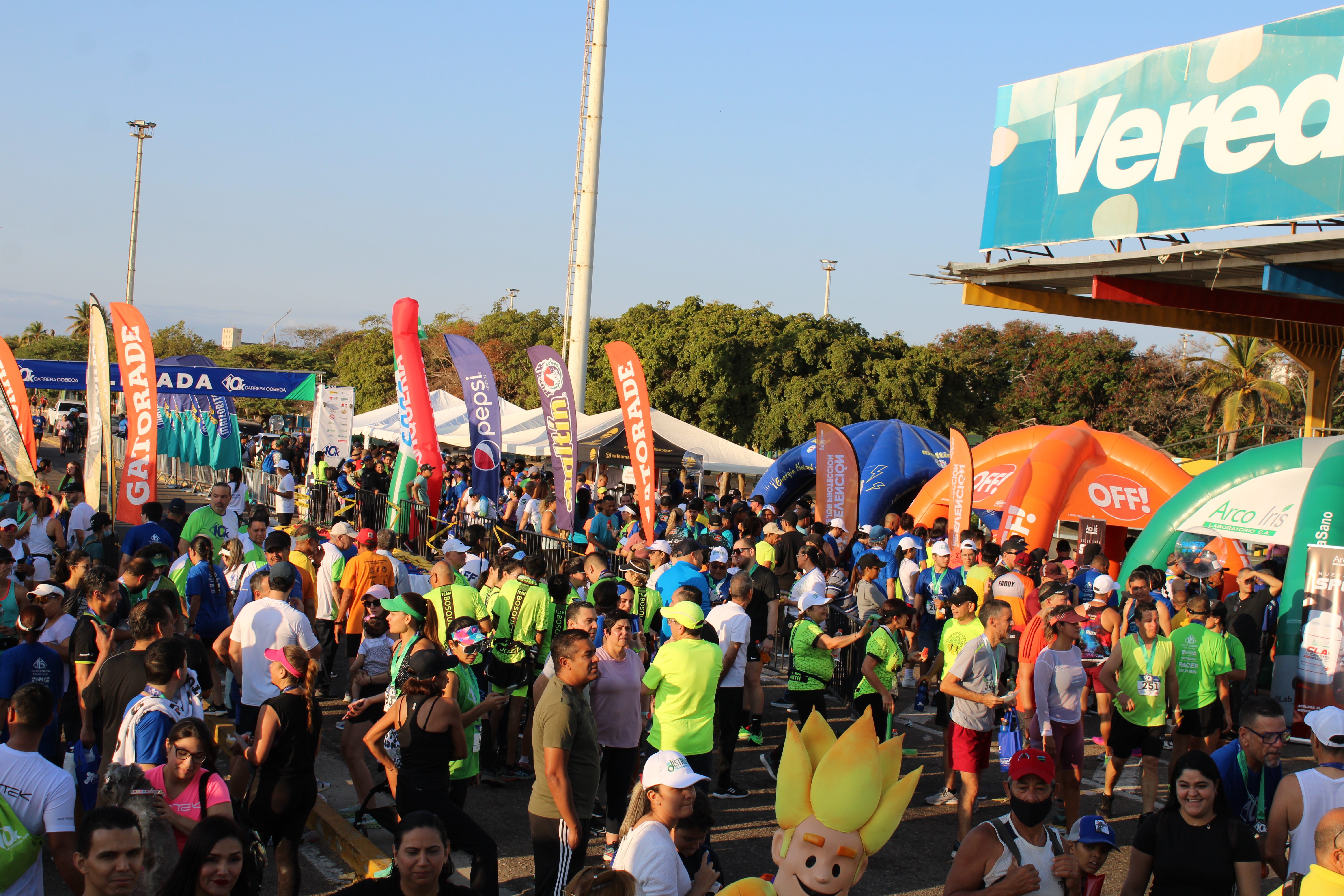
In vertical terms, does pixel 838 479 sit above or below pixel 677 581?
above

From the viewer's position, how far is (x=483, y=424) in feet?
53.3

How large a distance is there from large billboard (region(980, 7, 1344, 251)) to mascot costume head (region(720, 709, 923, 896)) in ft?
49.4

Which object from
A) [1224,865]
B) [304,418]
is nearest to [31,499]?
[1224,865]

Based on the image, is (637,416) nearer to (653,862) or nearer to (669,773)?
(669,773)

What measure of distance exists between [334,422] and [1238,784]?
1744 centimetres

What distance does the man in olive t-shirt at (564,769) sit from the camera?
15.6 ft

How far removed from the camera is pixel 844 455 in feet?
56.6

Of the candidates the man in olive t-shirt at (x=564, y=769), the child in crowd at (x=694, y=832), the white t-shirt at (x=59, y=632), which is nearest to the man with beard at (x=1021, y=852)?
the child in crowd at (x=694, y=832)

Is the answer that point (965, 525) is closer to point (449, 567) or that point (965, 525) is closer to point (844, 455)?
point (844, 455)

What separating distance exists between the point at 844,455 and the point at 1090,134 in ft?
24.9

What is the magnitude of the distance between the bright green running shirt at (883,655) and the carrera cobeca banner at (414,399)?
9.37m

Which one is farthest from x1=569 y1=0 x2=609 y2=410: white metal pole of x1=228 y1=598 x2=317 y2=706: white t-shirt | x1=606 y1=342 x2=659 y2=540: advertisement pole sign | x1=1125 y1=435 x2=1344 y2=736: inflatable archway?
x1=228 y1=598 x2=317 y2=706: white t-shirt

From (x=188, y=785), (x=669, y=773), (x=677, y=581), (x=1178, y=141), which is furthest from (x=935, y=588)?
(x=1178, y=141)

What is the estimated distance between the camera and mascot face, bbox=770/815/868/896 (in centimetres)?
344
